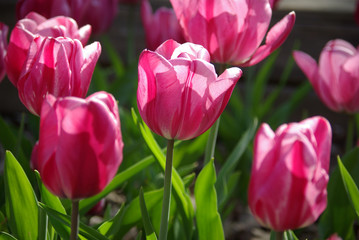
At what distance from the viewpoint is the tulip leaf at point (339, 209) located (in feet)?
3.79

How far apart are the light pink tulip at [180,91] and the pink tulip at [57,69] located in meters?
0.09

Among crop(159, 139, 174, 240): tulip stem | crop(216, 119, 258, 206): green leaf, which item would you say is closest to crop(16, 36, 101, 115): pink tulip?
crop(159, 139, 174, 240): tulip stem

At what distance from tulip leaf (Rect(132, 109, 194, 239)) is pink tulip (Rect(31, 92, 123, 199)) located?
0.25m

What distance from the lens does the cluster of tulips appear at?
0.60 metres

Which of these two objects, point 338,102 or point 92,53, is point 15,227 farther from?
point 338,102

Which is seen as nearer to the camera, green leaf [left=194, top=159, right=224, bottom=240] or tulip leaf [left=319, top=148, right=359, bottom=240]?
green leaf [left=194, top=159, right=224, bottom=240]

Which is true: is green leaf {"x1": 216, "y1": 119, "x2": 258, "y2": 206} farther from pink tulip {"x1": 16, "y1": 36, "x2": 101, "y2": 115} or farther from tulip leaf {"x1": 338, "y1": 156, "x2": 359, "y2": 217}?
pink tulip {"x1": 16, "y1": 36, "x2": 101, "y2": 115}

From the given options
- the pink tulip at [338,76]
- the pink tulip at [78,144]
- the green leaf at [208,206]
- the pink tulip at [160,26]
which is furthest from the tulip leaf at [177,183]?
the pink tulip at [160,26]

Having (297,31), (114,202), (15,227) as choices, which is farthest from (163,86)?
(297,31)

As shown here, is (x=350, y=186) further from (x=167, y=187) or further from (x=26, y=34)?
(x=26, y=34)

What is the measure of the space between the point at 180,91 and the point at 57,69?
16 cm

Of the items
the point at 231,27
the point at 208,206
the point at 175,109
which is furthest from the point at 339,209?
the point at 175,109

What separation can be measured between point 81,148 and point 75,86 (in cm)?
16

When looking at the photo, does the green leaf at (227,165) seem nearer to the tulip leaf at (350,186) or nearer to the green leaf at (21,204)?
the tulip leaf at (350,186)
